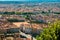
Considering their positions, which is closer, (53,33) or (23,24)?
(53,33)

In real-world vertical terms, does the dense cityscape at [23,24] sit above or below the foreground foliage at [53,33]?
below

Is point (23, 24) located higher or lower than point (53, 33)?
lower

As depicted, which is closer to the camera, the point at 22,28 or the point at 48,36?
the point at 48,36

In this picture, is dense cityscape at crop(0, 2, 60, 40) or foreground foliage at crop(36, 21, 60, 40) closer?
foreground foliage at crop(36, 21, 60, 40)

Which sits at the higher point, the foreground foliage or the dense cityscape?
the foreground foliage

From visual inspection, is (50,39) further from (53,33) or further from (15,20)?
(15,20)

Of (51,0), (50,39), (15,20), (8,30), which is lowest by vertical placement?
(51,0)

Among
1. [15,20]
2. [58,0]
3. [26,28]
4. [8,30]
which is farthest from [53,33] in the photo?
[58,0]

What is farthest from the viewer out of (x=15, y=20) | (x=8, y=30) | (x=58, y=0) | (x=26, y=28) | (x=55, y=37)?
(x=58, y=0)

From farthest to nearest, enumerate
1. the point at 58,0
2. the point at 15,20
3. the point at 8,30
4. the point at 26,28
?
the point at 58,0
the point at 15,20
the point at 26,28
the point at 8,30

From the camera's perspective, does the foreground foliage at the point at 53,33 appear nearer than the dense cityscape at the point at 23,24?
Yes

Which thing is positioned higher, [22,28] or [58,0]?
[22,28]
